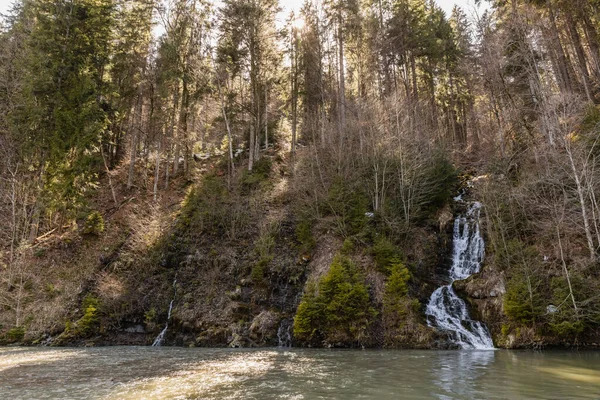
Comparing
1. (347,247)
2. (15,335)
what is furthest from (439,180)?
(15,335)

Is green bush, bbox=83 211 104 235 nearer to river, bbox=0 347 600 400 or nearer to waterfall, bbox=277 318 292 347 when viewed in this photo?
river, bbox=0 347 600 400

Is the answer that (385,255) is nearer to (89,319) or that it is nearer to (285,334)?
(285,334)

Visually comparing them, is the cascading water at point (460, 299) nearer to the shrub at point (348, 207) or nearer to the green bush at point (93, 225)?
the shrub at point (348, 207)

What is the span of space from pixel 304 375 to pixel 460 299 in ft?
30.1

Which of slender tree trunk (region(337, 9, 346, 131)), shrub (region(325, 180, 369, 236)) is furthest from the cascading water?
slender tree trunk (region(337, 9, 346, 131))

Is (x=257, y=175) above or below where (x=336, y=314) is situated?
above

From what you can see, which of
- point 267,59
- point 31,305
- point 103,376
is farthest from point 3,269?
point 267,59

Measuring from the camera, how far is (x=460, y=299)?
1558cm

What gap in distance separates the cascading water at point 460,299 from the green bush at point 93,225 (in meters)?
18.4

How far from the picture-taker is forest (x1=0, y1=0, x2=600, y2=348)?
49.1 ft

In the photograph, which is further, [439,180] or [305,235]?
[439,180]

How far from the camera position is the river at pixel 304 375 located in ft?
23.9

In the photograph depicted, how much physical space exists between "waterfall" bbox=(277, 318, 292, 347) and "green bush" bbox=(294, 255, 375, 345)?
57 centimetres

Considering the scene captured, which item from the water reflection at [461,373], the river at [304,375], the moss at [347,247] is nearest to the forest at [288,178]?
the moss at [347,247]
